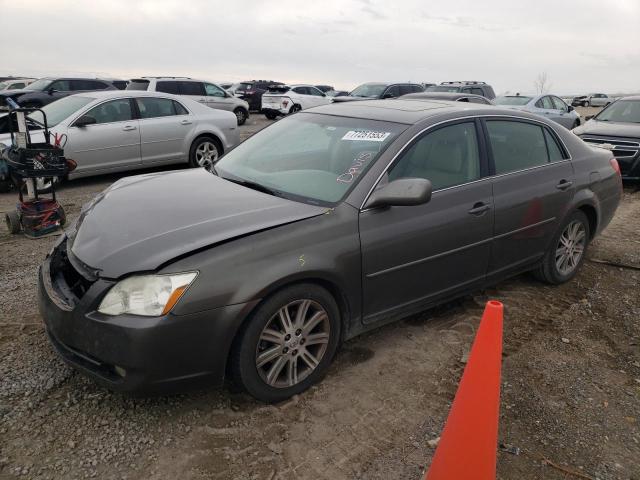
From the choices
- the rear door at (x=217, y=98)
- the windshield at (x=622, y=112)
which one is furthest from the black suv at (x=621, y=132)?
the rear door at (x=217, y=98)

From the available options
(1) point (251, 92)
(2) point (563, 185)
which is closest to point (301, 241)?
(2) point (563, 185)

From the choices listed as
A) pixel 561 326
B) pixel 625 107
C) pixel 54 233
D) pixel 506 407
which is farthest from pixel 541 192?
pixel 625 107

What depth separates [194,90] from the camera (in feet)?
52.9

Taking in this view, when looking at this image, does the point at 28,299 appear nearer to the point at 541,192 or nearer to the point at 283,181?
the point at 283,181

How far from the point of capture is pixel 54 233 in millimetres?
5648

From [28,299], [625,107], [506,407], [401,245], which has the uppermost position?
[625,107]

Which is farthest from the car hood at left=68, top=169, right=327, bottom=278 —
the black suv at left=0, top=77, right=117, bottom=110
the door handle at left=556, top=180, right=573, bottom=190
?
the black suv at left=0, top=77, right=117, bottom=110

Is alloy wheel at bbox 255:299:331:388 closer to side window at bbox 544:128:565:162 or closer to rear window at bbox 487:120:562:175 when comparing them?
rear window at bbox 487:120:562:175

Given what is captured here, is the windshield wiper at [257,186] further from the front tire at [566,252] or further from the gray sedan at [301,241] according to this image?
the front tire at [566,252]

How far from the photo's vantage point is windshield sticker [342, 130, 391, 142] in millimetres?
3400

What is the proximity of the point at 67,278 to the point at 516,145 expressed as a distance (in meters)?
3.33

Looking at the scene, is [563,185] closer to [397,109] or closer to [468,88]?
[397,109]

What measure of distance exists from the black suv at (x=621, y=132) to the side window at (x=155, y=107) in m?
7.01

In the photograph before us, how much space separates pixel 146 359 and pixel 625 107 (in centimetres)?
1079
